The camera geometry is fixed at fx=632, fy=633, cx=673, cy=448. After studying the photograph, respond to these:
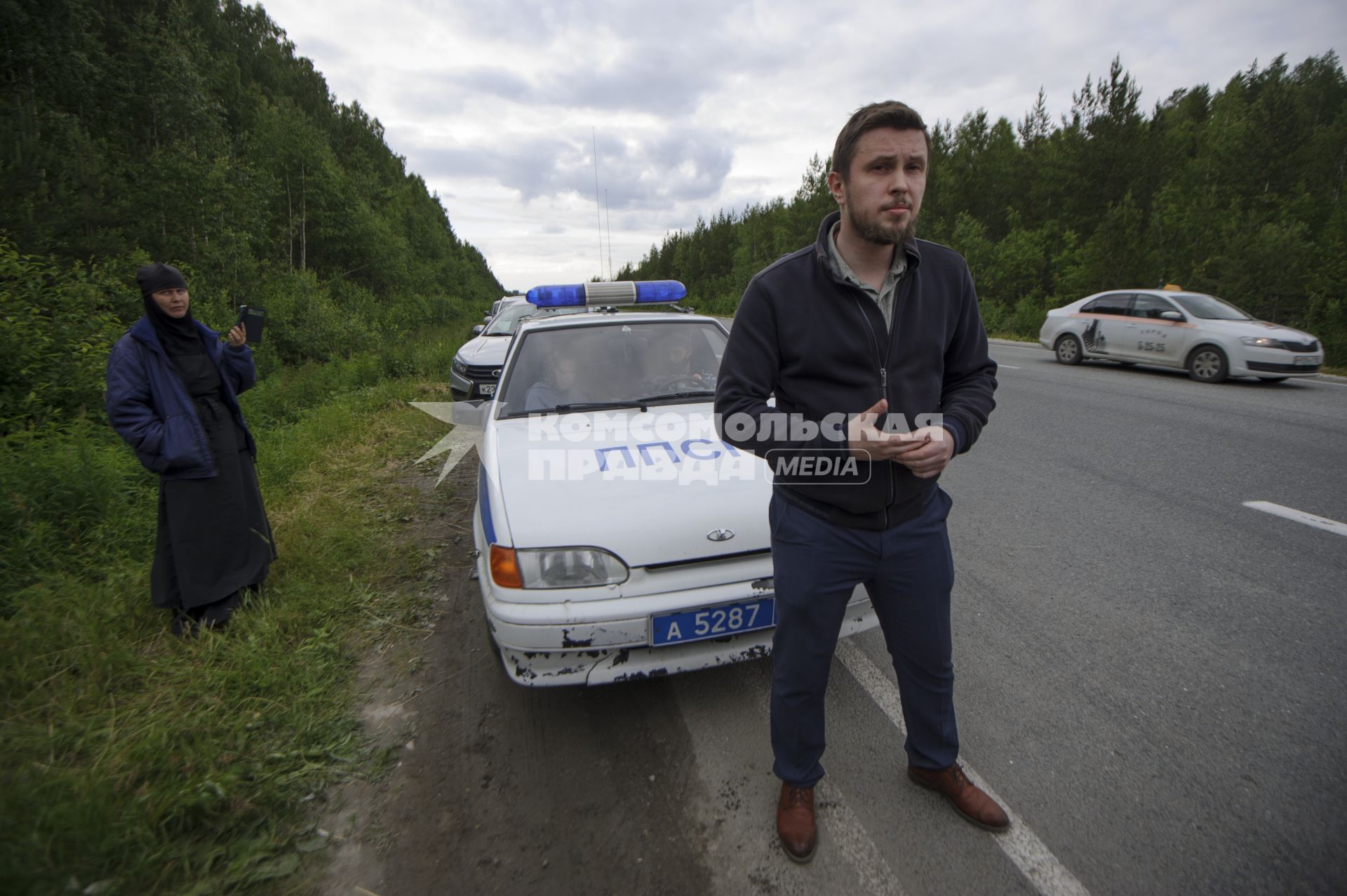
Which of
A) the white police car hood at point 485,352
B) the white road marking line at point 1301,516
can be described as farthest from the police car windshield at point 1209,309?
the white police car hood at point 485,352

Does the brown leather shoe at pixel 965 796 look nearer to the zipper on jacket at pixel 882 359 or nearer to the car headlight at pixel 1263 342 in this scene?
the zipper on jacket at pixel 882 359

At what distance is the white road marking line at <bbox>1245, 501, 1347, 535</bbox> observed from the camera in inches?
158

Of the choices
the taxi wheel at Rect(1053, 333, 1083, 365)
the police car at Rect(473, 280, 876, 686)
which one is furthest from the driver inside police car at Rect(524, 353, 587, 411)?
the taxi wheel at Rect(1053, 333, 1083, 365)

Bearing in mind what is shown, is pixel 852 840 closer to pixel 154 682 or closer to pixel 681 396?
pixel 681 396

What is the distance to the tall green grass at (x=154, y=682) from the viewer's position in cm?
183

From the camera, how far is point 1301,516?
13.8 feet

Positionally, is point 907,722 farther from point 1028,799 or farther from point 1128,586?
point 1128,586

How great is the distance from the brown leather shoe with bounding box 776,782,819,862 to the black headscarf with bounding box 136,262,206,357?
324 cm

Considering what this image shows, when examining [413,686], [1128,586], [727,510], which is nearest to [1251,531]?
[1128,586]

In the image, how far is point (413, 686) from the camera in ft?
9.21

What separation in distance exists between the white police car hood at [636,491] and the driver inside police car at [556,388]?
0.34 m

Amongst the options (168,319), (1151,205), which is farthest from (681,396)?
(1151,205)

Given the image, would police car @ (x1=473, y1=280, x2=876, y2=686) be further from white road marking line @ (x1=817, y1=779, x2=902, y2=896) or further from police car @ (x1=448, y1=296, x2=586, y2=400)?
police car @ (x1=448, y1=296, x2=586, y2=400)

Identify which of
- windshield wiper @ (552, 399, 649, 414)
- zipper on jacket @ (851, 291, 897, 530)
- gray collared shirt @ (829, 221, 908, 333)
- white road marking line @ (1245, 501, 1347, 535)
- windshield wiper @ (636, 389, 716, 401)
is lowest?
white road marking line @ (1245, 501, 1347, 535)
